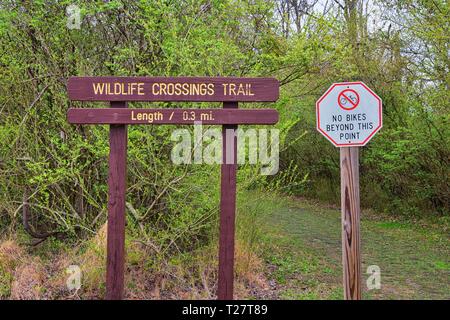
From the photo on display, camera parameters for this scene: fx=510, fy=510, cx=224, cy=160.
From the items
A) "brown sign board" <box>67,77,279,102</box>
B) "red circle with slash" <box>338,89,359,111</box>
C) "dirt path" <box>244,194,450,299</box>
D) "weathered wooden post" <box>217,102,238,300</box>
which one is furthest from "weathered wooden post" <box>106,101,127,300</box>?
"dirt path" <box>244,194,450,299</box>

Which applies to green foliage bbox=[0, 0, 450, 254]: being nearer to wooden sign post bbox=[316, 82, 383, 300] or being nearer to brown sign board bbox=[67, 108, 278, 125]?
brown sign board bbox=[67, 108, 278, 125]

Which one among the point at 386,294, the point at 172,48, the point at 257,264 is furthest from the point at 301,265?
the point at 172,48

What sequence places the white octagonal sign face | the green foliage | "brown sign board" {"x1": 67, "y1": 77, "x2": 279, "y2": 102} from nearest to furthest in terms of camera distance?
the white octagonal sign face < "brown sign board" {"x1": 67, "y1": 77, "x2": 279, "y2": 102} < the green foliage

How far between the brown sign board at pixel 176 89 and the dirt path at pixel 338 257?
3051 mm

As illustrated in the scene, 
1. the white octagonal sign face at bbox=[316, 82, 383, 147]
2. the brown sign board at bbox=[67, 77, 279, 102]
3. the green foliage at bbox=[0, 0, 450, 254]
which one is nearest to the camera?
the white octagonal sign face at bbox=[316, 82, 383, 147]

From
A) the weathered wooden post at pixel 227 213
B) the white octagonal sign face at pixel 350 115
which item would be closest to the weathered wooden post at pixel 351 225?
the white octagonal sign face at pixel 350 115

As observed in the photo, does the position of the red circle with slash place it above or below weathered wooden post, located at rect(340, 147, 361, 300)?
above

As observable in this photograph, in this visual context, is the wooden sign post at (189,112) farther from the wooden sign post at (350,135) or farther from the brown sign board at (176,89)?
the wooden sign post at (350,135)

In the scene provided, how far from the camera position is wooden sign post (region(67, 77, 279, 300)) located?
194 inches

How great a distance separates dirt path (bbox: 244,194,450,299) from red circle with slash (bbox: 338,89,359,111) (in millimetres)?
2915

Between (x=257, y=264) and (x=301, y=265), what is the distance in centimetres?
111

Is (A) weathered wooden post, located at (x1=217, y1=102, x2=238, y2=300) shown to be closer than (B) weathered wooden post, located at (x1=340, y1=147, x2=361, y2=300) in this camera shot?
No

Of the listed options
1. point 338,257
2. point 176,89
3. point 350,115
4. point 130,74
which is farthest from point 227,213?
point 338,257
